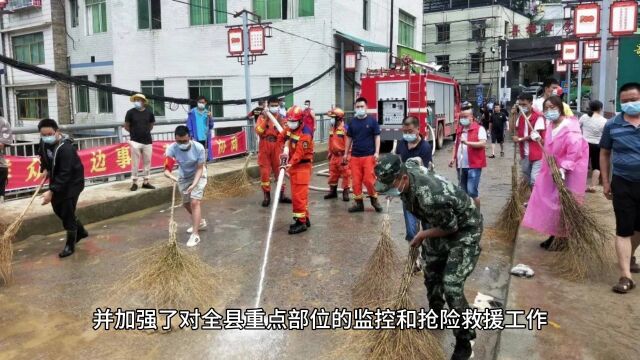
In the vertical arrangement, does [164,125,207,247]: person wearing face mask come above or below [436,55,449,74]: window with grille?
below

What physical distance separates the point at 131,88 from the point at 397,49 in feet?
41.0

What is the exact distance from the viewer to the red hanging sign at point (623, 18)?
38.1ft

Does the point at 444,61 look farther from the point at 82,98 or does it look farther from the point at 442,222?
the point at 442,222

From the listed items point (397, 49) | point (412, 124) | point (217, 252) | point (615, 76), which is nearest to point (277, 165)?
point (217, 252)

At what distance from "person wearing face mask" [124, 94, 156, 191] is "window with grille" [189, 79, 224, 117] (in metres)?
11.5

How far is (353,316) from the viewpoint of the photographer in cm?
398

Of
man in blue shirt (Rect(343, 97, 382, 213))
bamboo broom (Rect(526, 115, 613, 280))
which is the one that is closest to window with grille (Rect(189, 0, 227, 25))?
man in blue shirt (Rect(343, 97, 382, 213))

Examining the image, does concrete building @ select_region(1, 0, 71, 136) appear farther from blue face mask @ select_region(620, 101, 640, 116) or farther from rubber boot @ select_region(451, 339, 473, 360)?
rubber boot @ select_region(451, 339, 473, 360)

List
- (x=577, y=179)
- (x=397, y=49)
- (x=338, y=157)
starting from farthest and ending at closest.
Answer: (x=397, y=49), (x=338, y=157), (x=577, y=179)

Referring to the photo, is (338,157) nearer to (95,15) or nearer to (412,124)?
(412,124)

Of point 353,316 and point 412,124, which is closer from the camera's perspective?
point 353,316

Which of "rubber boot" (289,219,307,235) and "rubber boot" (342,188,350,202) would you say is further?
"rubber boot" (342,188,350,202)

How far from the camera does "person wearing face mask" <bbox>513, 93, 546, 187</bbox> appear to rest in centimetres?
647

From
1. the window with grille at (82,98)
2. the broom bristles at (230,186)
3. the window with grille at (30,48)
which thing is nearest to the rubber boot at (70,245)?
the broom bristles at (230,186)
